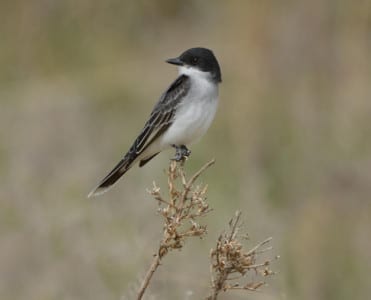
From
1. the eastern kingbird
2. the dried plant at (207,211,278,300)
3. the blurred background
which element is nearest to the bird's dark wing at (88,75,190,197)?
the eastern kingbird

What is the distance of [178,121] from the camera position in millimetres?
4730

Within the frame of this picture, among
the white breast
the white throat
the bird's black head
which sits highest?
the bird's black head

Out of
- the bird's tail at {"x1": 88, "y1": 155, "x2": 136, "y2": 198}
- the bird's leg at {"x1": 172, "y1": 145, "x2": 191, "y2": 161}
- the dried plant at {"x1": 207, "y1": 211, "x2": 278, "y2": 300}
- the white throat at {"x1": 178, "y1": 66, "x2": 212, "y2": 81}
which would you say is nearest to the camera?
the dried plant at {"x1": 207, "y1": 211, "x2": 278, "y2": 300}

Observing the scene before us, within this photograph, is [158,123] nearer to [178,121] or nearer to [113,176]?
[178,121]

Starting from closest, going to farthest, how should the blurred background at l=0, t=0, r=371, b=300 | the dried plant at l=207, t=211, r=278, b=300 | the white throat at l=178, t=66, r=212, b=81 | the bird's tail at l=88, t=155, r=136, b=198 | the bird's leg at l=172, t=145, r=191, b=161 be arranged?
the dried plant at l=207, t=211, r=278, b=300 → the bird's leg at l=172, t=145, r=191, b=161 → the bird's tail at l=88, t=155, r=136, b=198 → the white throat at l=178, t=66, r=212, b=81 → the blurred background at l=0, t=0, r=371, b=300

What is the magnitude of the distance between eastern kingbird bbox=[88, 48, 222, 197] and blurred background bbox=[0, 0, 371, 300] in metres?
0.89

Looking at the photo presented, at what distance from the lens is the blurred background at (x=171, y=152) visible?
7.21m

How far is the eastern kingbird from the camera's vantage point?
4.68 metres

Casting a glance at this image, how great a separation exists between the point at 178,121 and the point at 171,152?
12.6ft

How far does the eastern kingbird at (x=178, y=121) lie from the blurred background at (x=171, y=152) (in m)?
0.89

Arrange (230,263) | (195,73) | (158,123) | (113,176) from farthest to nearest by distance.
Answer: (195,73), (158,123), (113,176), (230,263)

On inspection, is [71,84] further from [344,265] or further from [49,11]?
[344,265]

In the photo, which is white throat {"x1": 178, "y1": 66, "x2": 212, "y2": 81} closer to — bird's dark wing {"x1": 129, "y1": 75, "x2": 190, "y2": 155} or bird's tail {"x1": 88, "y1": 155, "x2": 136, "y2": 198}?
bird's dark wing {"x1": 129, "y1": 75, "x2": 190, "y2": 155}

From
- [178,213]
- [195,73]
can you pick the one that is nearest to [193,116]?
[195,73]
